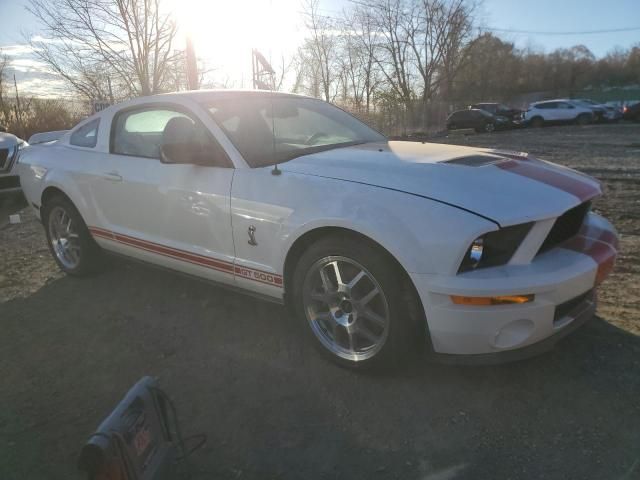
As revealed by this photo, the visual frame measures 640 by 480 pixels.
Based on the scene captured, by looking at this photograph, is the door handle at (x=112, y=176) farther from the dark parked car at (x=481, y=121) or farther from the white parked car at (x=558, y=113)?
the white parked car at (x=558, y=113)

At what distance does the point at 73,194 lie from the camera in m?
4.27

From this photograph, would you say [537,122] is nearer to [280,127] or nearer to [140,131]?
[280,127]

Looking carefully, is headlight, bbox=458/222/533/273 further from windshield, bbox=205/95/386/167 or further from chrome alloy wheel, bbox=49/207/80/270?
chrome alloy wheel, bbox=49/207/80/270

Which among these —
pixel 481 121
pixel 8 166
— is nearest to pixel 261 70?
pixel 8 166

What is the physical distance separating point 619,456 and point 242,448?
1.57m

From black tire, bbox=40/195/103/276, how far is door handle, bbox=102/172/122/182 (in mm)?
617

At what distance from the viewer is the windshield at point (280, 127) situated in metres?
3.23

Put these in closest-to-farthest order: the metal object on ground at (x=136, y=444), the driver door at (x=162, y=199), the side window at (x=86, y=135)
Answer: the metal object on ground at (x=136, y=444) < the driver door at (x=162, y=199) < the side window at (x=86, y=135)

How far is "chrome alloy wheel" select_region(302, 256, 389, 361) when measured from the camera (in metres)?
2.63

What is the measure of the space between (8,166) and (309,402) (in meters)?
7.50

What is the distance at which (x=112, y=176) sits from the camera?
388 cm

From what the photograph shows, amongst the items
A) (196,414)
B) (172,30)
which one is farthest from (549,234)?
(172,30)

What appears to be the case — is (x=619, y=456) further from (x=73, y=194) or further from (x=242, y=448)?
(x=73, y=194)

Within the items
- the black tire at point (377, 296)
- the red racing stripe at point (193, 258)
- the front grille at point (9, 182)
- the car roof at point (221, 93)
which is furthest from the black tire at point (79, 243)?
the front grille at point (9, 182)
